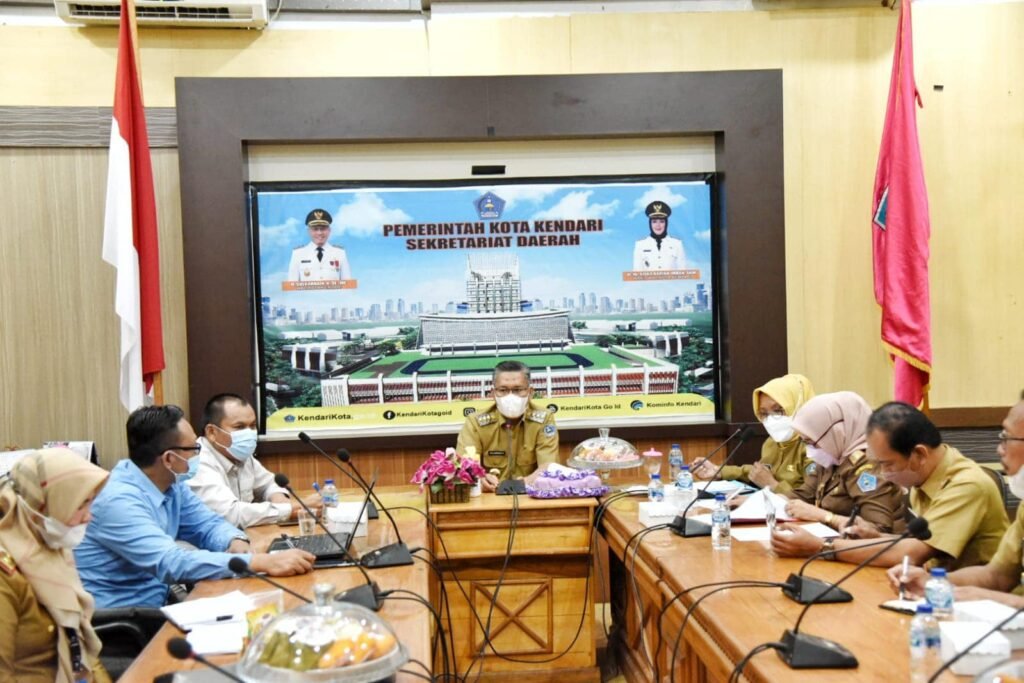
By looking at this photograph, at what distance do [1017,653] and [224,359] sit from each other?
3.82 meters

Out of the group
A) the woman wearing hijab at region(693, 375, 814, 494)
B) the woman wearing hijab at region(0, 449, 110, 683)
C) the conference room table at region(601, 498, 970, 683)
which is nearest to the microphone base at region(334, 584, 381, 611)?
the woman wearing hijab at region(0, 449, 110, 683)

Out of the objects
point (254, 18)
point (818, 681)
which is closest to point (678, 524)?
point (818, 681)

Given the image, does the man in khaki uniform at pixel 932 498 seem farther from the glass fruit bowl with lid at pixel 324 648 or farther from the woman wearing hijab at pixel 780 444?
the glass fruit bowl with lid at pixel 324 648

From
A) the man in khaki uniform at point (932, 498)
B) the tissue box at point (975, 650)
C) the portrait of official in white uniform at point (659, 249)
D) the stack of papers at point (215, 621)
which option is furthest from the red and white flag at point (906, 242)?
the stack of papers at point (215, 621)

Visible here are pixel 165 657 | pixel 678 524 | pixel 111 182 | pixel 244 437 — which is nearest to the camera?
pixel 165 657

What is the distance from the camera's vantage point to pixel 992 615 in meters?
2.06

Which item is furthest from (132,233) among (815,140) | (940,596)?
(940,596)

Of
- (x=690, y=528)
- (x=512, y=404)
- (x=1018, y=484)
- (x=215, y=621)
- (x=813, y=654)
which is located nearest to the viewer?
(x=813, y=654)

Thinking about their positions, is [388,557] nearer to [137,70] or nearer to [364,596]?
[364,596]

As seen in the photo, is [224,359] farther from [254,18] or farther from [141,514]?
[141,514]

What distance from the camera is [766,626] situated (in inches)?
87.0

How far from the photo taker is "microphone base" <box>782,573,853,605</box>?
2.36 metres

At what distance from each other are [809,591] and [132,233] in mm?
3332

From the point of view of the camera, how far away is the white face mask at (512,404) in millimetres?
4518
